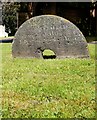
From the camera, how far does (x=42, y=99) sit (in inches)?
255

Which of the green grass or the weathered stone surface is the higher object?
the weathered stone surface

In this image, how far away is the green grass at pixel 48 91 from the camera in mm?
5652

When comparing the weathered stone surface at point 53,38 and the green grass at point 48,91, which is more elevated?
the weathered stone surface at point 53,38

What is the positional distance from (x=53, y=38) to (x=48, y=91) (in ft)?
19.9

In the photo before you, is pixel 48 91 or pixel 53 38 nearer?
pixel 48 91

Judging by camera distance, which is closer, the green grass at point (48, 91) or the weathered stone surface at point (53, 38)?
the green grass at point (48, 91)

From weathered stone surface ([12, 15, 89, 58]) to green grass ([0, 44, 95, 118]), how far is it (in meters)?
2.23

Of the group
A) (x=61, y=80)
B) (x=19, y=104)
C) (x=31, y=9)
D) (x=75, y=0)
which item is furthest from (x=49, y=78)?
(x=31, y=9)

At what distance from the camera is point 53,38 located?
13.0 meters

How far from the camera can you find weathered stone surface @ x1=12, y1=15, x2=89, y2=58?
12.9 metres

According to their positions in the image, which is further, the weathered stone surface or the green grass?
the weathered stone surface

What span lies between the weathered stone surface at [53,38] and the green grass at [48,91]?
223 centimetres

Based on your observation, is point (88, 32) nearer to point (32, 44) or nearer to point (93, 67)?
point (32, 44)

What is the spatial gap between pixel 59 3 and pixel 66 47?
68.6 feet
